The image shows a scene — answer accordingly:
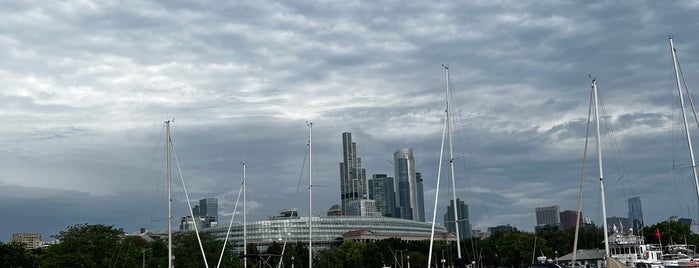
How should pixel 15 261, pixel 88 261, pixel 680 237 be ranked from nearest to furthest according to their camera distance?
pixel 88 261
pixel 15 261
pixel 680 237

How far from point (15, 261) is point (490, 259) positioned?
102245 mm

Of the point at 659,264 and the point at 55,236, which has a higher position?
the point at 55,236

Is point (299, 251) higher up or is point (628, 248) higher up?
point (299, 251)

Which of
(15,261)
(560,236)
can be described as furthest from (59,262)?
(560,236)

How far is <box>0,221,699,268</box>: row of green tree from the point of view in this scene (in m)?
103

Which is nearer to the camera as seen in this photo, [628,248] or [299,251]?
[628,248]

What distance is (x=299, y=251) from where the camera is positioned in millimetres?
166250

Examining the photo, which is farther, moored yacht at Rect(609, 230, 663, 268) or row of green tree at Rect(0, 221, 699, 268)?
row of green tree at Rect(0, 221, 699, 268)

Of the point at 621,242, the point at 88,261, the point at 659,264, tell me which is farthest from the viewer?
the point at 88,261

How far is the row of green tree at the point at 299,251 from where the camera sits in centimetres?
10288

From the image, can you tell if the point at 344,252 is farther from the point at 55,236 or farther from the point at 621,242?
the point at 621,242

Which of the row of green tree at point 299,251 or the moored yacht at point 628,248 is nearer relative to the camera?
the moored yacht at point 628,248

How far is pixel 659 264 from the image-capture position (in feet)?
230

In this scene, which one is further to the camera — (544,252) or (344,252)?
(344,252)
